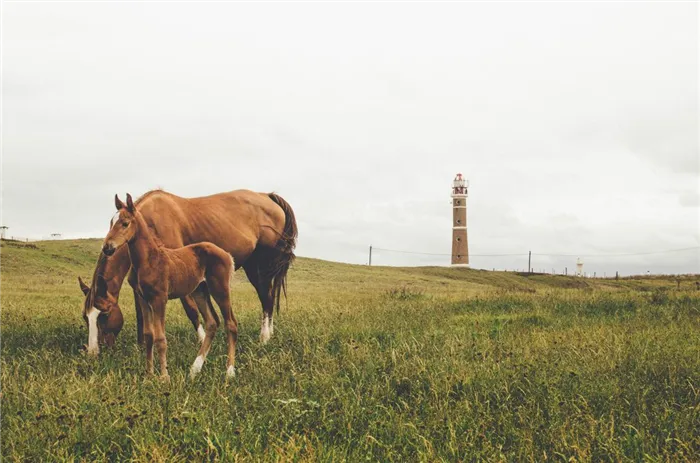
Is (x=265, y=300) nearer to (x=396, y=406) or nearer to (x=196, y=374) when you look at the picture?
(x=196, y=374)

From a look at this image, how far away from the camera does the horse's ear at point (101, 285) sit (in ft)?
24.9

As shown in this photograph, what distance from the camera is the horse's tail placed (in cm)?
1031

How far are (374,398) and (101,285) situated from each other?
460 centimetres

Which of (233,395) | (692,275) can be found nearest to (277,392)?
(233,395)

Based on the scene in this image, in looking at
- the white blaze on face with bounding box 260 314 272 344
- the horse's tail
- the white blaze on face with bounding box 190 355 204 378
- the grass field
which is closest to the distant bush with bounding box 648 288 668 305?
the grass field

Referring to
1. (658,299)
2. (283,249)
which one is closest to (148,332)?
(283,249)

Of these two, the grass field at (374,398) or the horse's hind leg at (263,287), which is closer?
the grass field at (374,398)

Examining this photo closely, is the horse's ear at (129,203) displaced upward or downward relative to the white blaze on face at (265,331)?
upward

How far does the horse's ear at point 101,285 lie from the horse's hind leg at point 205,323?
4.43ft

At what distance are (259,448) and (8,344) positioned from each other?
697 centimetres

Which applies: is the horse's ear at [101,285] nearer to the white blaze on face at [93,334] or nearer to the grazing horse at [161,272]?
the white blaze on face at [93,334]

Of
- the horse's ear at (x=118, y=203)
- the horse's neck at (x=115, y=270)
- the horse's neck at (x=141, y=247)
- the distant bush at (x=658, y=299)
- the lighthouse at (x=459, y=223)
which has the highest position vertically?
the lighthouse at (x=459, y=223)

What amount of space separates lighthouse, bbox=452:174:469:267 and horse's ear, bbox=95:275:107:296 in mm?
72470

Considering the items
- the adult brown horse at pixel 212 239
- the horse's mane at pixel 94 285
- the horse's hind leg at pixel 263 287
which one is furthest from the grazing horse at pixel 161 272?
the horse's hind leg at pixel 263 287
